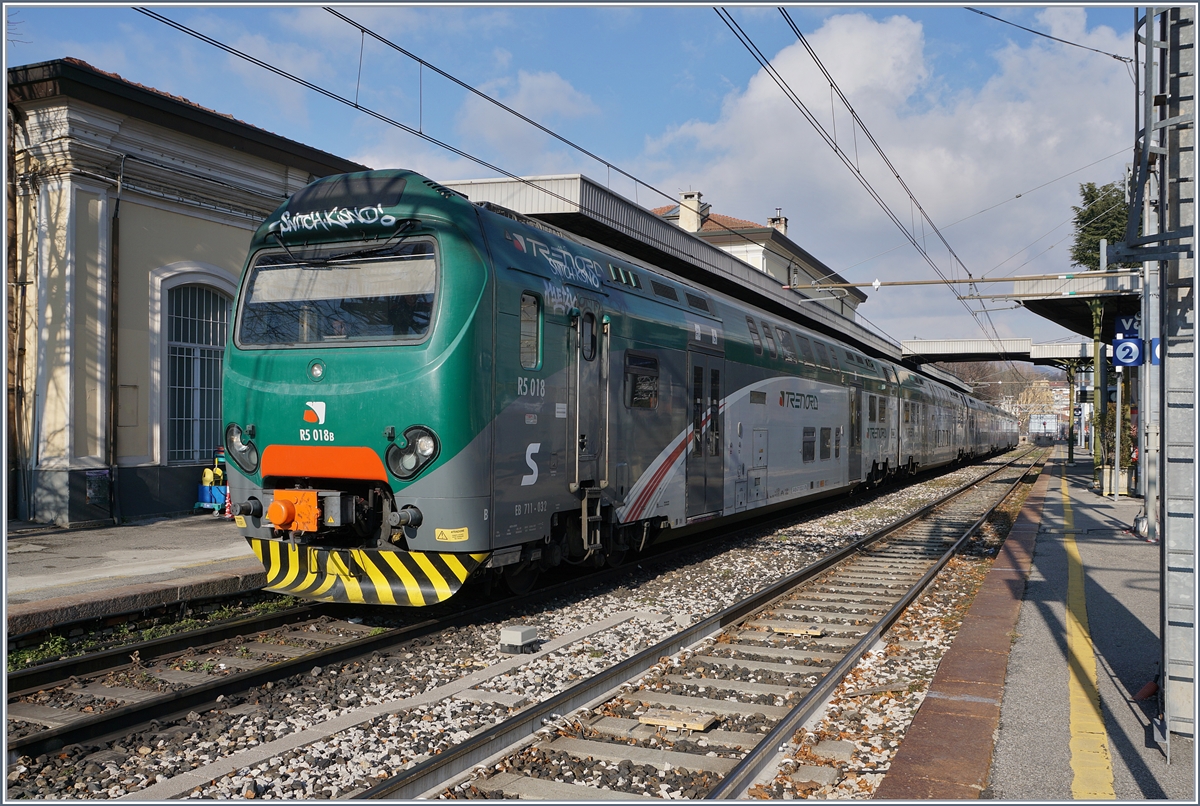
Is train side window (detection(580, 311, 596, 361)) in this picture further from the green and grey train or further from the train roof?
the train roof

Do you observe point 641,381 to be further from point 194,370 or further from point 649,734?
point 194,370

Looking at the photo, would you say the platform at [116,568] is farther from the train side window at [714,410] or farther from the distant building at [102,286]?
the train side window at [714,410]

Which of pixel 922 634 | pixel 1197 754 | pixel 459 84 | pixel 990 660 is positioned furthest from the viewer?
pixel 459 84

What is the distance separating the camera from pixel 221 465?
1481 centimetres

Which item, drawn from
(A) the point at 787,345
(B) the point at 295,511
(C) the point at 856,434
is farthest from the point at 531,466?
(C) the point at 856,434

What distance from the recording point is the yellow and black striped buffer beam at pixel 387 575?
23.8 ft

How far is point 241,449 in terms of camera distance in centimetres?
784

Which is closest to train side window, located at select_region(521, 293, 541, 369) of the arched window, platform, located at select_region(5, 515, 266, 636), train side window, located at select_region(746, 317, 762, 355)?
platform, located at select_region(5, 515, 266, 636)

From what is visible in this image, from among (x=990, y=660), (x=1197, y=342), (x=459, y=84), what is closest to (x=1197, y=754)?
(x=1197, y=342)

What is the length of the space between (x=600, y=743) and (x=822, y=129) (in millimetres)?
10124

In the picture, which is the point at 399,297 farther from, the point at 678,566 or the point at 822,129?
the point at 822,129

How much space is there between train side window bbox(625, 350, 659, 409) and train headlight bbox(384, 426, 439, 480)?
2858 millimetres

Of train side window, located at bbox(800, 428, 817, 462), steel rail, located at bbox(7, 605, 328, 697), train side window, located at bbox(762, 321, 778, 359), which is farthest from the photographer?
train side window, located at bbox(800, 428, 817, 462)

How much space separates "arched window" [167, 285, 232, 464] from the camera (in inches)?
578
